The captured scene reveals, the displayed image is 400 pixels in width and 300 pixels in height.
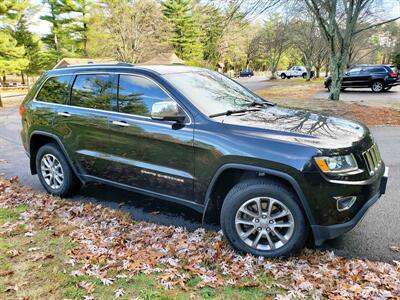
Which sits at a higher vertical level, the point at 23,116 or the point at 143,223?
the point at 23,116

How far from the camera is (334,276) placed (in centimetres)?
305

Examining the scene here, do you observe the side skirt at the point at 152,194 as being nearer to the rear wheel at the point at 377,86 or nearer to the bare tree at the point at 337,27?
the bare tree at the point at 337,27

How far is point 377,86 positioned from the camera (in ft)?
69.9

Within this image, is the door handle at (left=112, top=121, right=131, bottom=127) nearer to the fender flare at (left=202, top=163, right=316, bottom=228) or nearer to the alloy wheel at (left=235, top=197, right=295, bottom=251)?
the fender flare at (left=202, top=163, right=316, bottom=228)

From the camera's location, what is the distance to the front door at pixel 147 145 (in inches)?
146

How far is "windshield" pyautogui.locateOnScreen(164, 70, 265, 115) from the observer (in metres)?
3.81

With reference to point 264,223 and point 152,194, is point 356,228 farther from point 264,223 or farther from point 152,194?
point 152,194

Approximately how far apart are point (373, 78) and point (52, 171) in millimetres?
20849

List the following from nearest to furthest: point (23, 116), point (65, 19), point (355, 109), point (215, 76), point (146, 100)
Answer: point (146, 100) < point (215, 76) < point (23, 116) < point (355, 109) < point (65, 19)

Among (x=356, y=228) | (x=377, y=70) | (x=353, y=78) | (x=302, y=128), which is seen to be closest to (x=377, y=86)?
(x=377, y=70)

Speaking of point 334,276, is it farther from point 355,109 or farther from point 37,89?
point 355,109

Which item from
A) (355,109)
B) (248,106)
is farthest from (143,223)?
(355,109)

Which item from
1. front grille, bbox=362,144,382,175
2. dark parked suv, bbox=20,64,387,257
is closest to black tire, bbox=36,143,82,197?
dark parked suv, bbox=20,64,387,257

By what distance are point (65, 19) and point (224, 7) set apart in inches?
1376
